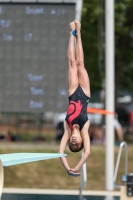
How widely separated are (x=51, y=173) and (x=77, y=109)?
737 centimetres

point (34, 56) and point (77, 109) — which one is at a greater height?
point (34, 56)

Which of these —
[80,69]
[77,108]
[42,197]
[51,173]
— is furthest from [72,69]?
[51,173]

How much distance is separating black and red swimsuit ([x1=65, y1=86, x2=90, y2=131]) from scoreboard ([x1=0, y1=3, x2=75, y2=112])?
123 inches

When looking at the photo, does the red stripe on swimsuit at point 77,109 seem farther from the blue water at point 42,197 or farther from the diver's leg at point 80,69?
the blue water at point 42,197

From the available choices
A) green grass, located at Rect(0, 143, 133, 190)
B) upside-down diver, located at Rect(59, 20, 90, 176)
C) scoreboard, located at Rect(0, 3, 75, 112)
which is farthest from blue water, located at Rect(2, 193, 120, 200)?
green grass, located at Rect(0, 143, 133, 190)

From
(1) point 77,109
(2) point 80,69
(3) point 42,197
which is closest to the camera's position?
(1) point 77,109

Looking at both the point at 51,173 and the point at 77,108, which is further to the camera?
the point at 51,173

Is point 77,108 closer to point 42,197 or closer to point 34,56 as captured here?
point 42,197

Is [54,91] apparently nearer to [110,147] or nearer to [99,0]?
[110,147]

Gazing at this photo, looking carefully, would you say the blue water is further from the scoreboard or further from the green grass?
the green grass

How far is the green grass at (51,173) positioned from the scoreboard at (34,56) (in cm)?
333

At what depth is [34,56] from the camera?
14.7 meters

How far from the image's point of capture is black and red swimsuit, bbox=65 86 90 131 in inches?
433

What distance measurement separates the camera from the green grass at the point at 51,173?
17.6 m
